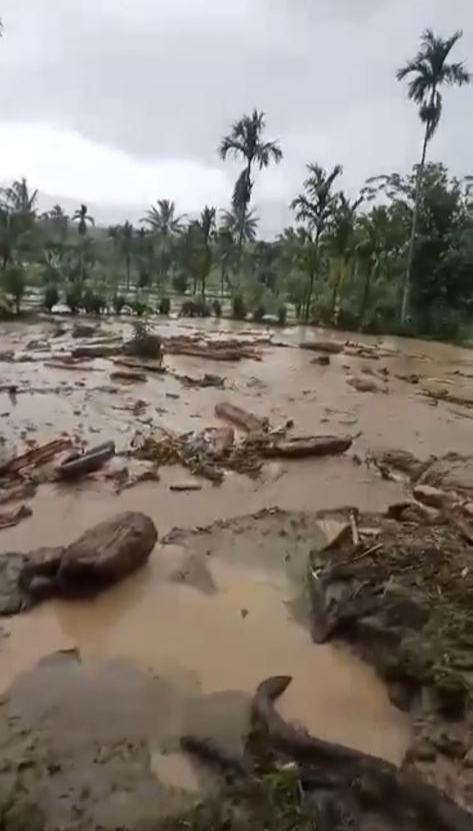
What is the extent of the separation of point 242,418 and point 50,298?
13661mm

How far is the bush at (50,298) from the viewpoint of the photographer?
20.4m

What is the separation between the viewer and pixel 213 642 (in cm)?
350

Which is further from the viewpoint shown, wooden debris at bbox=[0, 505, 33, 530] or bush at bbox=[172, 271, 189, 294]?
bush at bbox=[172, 271, 189, 294]

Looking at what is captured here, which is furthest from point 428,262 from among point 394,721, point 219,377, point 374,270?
point 394,721

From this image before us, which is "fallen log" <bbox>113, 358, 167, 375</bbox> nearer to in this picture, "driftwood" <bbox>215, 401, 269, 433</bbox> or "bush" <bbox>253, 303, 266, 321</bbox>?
"driftwood" <bbox>215, 401, 269, 433</bbox>

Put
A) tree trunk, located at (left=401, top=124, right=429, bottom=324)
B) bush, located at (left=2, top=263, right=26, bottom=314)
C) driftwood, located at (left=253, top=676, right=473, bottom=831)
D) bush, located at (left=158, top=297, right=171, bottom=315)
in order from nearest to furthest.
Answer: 1. driftwood, located at (left=253, top=676, right=473, bottom=831)
2. bush, located at (left=2, top=263, right=26, bottom=314)
3. tree trunk, located at (left=401, top=124, right=429, bottom=324)
4. bush, located at (left=158, top=297, right=171, bottom=315)

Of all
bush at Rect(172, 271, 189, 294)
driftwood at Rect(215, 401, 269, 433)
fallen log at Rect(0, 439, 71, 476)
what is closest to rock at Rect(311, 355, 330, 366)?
driftwood at Rect(215, 401, 269, 433)

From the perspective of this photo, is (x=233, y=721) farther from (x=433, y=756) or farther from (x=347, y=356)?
(x=347, y=356)

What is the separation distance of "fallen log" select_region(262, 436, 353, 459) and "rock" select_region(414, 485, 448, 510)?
1.33m

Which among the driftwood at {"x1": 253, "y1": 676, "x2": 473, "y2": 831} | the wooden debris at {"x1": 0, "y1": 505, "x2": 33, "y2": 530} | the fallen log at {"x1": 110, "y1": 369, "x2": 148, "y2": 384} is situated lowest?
the wooden debris at {"x1": 0, "y1": 505, "x2": 33, "y2": 530}

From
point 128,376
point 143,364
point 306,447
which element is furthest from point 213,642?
point 143,364

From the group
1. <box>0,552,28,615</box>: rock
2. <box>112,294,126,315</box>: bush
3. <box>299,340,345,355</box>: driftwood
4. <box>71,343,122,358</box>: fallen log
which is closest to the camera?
<box>0,552,28,615</box>: rock

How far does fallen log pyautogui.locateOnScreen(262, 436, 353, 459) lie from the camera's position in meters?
6.99

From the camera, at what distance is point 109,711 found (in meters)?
2.86
